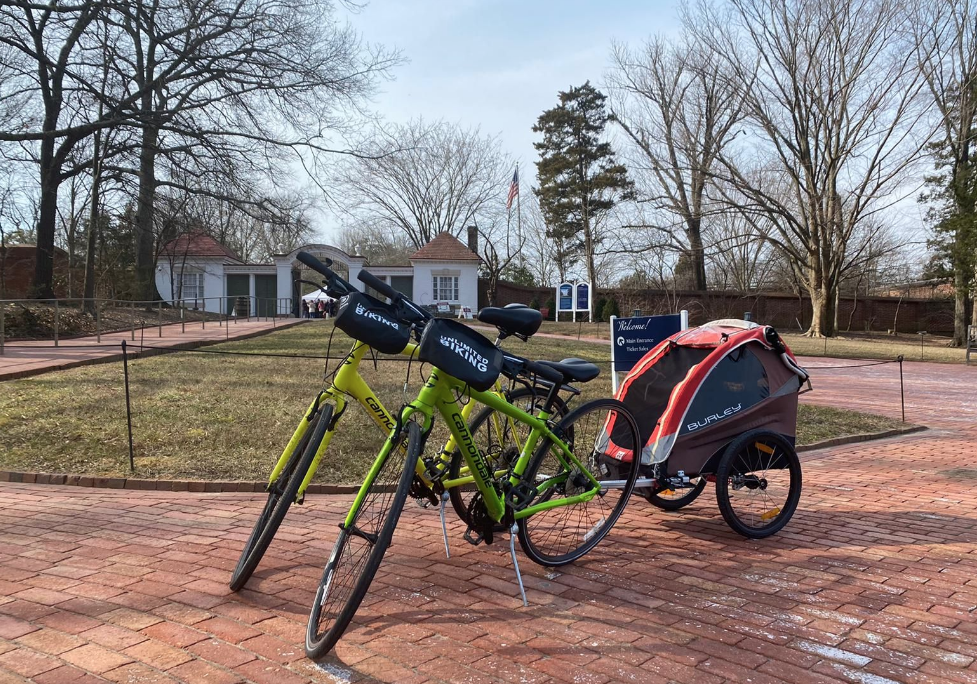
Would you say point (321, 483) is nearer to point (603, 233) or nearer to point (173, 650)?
point (173, 650)

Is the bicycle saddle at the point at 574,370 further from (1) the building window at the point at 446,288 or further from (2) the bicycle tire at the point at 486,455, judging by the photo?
(1) the building window at the point at 446,288

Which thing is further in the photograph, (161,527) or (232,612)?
(161,527)

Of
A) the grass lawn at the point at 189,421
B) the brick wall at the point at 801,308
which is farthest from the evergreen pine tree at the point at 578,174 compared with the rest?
the grass lawn at the point at 189,421

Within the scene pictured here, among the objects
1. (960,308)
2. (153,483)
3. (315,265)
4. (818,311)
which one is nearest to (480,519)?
(315,265)

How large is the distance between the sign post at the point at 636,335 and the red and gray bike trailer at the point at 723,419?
2.38 meters

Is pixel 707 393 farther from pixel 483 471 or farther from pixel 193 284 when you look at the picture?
pixel 193 284

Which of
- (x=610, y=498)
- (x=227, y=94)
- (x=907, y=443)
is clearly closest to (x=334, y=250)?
(x=227, y=94)

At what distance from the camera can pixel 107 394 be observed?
30.2 feet

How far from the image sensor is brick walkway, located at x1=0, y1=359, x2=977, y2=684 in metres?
2.87

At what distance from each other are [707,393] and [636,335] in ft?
10.3

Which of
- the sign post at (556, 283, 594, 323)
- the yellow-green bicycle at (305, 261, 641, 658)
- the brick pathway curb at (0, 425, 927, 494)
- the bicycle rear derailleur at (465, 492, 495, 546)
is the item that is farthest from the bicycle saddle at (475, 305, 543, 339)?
the sign post at (556, 283, 594, 323)

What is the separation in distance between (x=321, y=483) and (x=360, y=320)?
307cm

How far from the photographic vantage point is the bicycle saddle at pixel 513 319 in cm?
371

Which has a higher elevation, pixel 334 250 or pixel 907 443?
pixel 334 250
